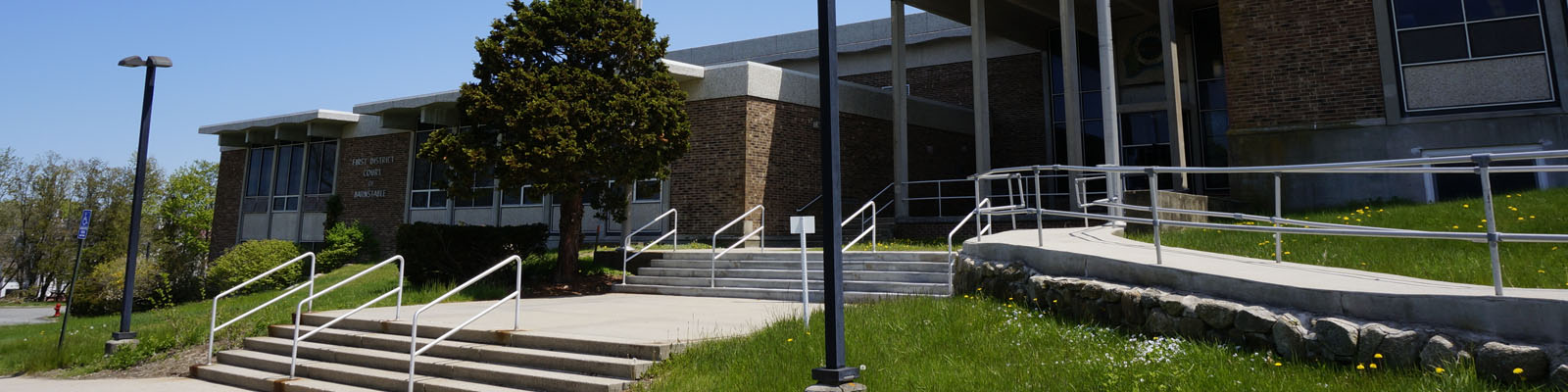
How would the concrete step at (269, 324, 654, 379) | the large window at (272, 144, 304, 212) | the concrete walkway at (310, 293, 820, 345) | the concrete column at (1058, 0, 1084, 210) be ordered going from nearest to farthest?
the concrete step at (269, 324, 654, 379), the concrete walkway at (310, 293, 820, 345), the concrete column at (1058, 0, 1084, 210), the large window at (272, 144, 304, 212)

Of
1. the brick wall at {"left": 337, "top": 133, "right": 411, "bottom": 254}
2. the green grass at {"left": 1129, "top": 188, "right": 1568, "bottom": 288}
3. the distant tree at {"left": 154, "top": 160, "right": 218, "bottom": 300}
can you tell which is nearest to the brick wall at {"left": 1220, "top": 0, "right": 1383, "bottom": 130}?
the green grass at {"left": 1129, "top": 188, "right": 1568, "bottom": 288}

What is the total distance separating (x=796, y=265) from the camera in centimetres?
1352

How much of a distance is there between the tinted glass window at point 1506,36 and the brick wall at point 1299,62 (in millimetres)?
1482

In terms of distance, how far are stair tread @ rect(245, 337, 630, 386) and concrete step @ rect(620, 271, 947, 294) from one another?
4.69 meters

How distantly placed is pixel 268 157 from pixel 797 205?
21490 mm

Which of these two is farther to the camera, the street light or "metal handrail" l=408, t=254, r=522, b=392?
the street light

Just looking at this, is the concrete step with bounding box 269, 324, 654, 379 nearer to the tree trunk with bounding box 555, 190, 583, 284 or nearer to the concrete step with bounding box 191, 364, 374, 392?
the concrete step with bounding box 191, 364, 374, 392

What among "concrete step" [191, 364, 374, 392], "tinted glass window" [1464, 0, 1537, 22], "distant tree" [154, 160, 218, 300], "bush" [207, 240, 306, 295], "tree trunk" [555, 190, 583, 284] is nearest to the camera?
"concrete step" [191, 364, 374, 392]

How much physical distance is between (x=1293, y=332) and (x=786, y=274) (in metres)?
8.75

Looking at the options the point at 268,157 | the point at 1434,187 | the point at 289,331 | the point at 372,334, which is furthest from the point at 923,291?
the point at 268,157

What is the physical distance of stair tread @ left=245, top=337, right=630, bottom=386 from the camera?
6.89 m

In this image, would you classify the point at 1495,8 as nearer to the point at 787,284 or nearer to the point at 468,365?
the point at 787,284

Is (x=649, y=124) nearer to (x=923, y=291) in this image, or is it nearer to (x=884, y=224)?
(x=923, y=291)

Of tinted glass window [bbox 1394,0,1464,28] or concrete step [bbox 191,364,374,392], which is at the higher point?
tinted glass window [bbox 1394,0,1464,28]
